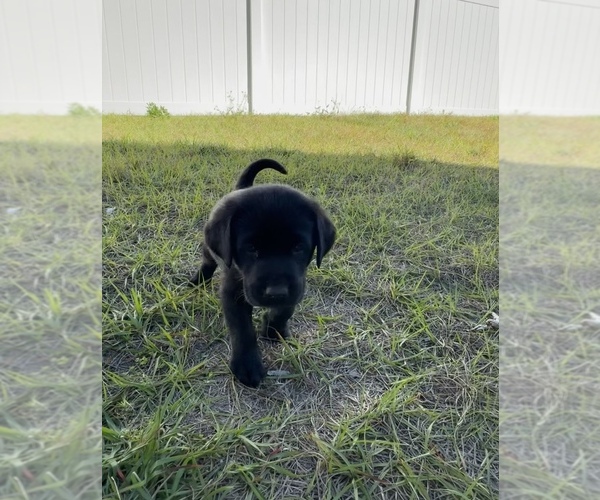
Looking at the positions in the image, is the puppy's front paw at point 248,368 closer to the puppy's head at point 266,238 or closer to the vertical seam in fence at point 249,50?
the puppy's head at point 266,238

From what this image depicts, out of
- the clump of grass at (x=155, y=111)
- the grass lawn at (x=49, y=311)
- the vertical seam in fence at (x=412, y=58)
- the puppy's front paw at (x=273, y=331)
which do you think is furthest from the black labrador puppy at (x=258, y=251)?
the vertical seam in fence at (x=412, y=58)

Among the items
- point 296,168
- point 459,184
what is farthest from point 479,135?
point 296,168

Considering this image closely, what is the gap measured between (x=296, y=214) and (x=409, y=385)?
81cm

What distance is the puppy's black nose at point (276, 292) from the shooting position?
168 cm

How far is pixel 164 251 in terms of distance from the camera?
8.45 feet

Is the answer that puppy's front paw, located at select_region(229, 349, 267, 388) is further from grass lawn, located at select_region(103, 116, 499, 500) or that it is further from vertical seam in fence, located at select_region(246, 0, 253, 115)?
vertical seam in fence, located at select_region(246, 0, 253, 115)

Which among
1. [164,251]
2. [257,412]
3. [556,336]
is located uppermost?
[556,336]

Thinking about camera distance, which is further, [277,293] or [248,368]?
[248,368]

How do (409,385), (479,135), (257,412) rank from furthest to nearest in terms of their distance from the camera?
(479,135)
(409,385)
(257,412)

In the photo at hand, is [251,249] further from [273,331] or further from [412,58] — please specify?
[412,58]

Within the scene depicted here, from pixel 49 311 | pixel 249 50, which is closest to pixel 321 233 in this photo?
pixel 49 311

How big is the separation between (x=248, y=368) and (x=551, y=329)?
1.15 meters

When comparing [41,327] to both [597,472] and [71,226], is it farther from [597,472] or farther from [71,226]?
[597,472]

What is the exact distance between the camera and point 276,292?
1684 millimetres
